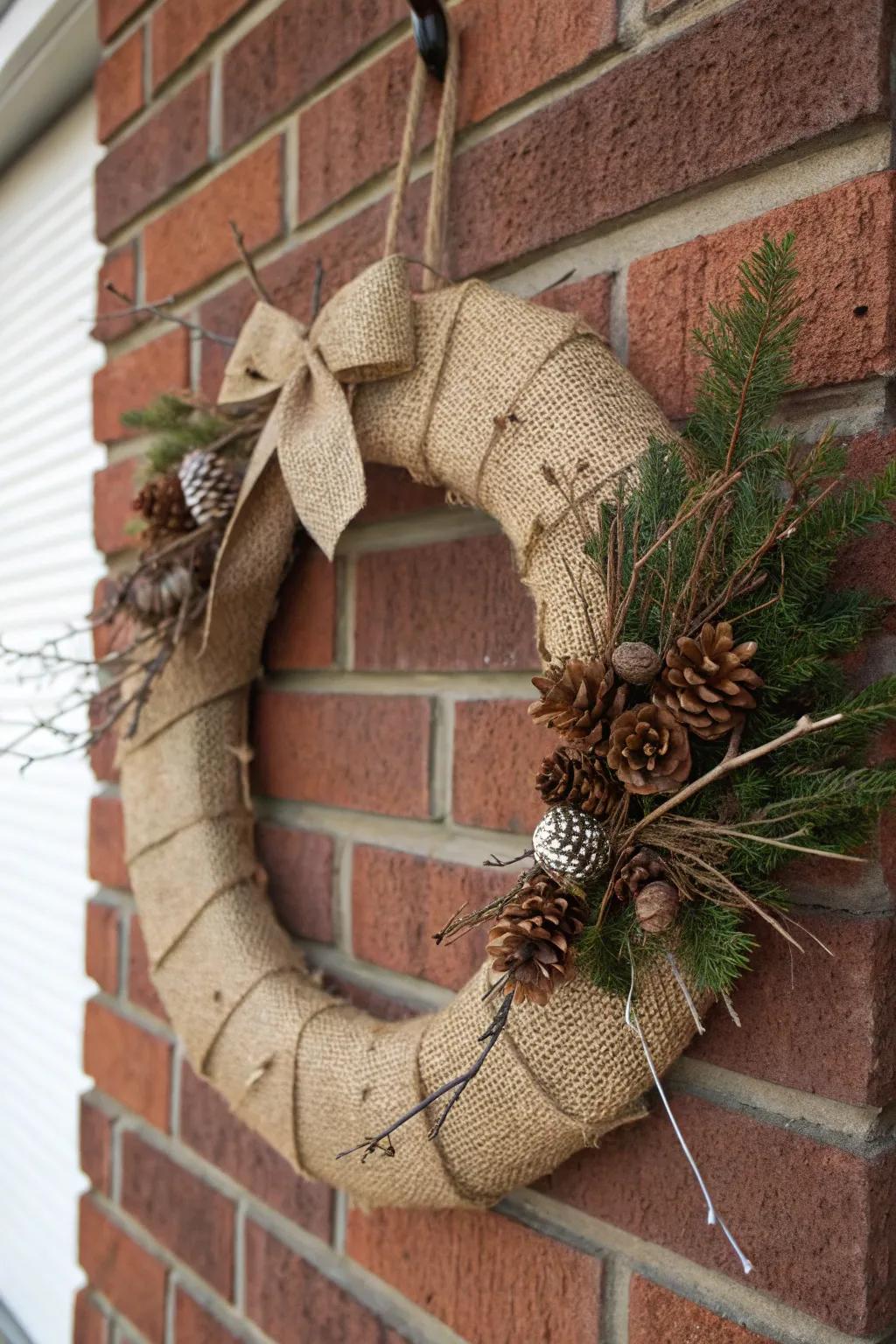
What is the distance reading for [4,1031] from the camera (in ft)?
5.05

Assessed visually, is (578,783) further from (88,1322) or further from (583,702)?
(88,1322)

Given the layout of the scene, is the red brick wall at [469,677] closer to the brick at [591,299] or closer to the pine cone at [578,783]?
the brick at [591,299]

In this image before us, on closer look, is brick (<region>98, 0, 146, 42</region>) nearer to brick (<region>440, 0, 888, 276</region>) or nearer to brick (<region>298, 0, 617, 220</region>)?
brick (<region>298, 0, 617, 220</region>)

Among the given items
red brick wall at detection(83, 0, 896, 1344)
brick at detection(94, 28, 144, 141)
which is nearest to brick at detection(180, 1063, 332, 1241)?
red brick wall at detection(83, 0, 896, 1344)

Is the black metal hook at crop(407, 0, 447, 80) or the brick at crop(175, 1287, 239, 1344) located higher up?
the black metal hook at crop(407, 0, 447, 80)

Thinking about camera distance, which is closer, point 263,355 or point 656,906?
point 656,906

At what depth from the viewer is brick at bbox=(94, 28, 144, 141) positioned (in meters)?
0.99

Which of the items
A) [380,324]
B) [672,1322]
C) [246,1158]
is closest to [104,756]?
[246,1158]

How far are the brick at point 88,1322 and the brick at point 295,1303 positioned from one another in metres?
0.31

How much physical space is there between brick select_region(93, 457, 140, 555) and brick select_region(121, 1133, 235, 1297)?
1.94 feet

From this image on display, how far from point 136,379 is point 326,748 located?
462 mm

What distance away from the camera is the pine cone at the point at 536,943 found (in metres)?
0.44

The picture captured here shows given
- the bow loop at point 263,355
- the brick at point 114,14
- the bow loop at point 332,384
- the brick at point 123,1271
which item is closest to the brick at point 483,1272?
the brick at point 123,1271

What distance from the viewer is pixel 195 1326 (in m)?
0.88
